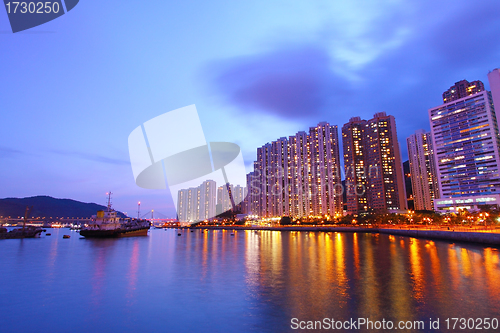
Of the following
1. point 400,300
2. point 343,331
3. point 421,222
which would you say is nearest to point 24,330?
point 343,331

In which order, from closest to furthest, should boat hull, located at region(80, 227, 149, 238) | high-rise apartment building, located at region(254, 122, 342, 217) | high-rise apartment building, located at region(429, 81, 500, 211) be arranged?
boat hull, located at region(80, 227, 149, 238)
high-rise apartment building, located at region(429, 81, 500, 211)
high-rise apartment building, located at region(254, 122, 342, 217)

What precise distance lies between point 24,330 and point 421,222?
368 feet

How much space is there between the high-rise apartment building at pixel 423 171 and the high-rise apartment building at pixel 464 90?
35.6m

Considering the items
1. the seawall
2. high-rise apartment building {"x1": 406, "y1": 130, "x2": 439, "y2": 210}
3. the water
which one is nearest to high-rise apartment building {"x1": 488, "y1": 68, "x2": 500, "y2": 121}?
high-rise apartment building {"x1": 406, "y1": 130, "x2": 439, "y2": 210}

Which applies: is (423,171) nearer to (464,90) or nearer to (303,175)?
(464,90)

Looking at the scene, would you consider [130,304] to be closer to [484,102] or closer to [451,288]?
[451,288]

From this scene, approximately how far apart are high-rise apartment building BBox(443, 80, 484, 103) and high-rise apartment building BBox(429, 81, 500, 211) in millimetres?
→ 60109

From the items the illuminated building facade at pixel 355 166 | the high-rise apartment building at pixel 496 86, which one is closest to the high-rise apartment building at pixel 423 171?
the illuminated building facade at pixel 355 166

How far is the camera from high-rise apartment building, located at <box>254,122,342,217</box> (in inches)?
5655

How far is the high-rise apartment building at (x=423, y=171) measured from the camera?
168 m

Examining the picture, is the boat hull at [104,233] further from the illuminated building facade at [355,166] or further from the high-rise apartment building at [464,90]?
the high-rise apartment building at [464,90]

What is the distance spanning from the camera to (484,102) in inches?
4727

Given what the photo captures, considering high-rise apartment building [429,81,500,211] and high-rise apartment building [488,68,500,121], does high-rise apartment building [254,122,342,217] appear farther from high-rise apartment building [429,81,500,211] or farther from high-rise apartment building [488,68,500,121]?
high-rise apartment building [488,68,500,121]

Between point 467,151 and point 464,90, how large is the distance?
268 feet
